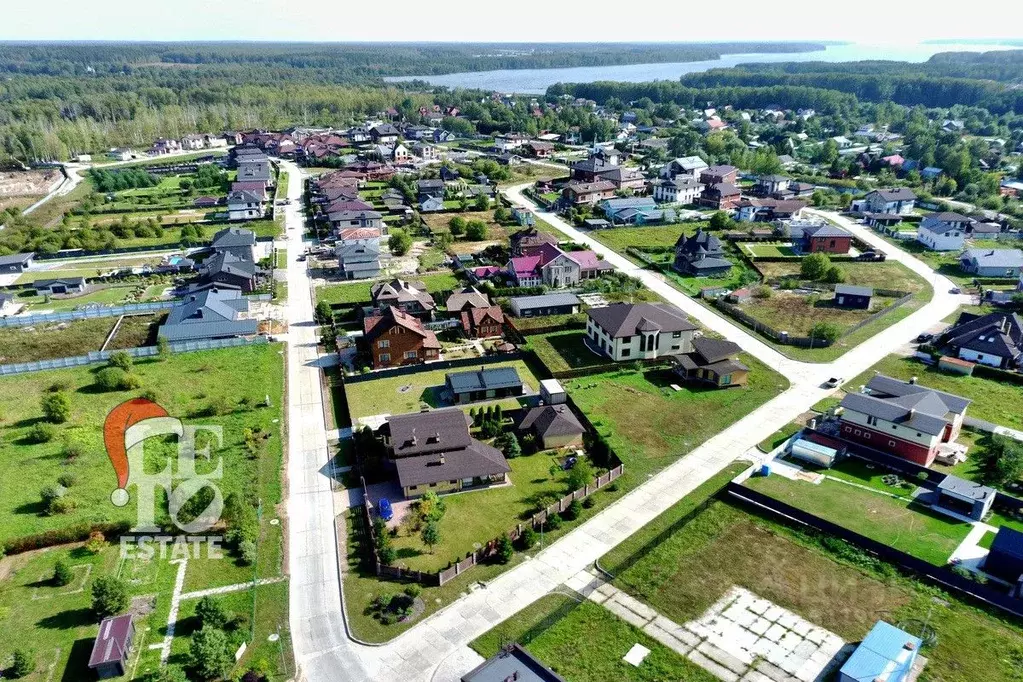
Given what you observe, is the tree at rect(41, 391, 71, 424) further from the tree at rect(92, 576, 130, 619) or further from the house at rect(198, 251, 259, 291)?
the house at rect(198, 251, 259, 291)

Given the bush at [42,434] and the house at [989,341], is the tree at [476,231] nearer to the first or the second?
the house at [989,341]

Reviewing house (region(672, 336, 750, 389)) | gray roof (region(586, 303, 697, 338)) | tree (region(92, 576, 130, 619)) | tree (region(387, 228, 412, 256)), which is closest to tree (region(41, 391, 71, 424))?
tree (region(92, 576, 130, 619))

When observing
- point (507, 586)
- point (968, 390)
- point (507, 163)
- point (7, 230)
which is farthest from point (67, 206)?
point (968, 390)

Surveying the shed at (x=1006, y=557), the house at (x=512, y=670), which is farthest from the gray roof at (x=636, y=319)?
the house at (x=512, y=670)

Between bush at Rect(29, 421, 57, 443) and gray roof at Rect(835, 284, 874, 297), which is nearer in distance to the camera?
bush at Rect(29, 421, 57, 443)

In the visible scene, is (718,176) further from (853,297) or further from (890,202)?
(853,297)

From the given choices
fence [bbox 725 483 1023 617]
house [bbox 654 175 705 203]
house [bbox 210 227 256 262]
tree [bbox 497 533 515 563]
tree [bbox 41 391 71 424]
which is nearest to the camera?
fence [bbox 725 483 1023 617]
